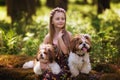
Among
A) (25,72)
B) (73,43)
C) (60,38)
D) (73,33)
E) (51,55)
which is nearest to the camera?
(73,43)

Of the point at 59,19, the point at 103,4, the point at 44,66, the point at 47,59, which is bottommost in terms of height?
the point at 103,4

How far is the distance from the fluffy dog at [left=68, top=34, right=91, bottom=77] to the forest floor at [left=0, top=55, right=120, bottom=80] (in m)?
0.16

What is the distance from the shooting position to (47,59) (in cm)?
827

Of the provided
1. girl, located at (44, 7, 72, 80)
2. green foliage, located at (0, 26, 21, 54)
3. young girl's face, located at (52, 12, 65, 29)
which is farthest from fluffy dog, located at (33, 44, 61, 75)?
green foliage, located at (0, 26, 21, 54)

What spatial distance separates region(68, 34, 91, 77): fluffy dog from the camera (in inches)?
313

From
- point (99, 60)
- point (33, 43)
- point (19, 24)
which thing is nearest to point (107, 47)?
point (99, 60)

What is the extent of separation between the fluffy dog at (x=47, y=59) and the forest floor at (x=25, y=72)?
37 cm

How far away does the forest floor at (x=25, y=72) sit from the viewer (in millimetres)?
8477

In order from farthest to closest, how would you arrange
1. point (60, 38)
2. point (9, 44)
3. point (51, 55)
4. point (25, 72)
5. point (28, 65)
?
point (9, 44)
point (28, 65)
point (25, 72)
point (60, 38)
point (51, 55)

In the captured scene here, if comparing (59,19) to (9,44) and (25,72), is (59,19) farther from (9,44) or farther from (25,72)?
(9,44)

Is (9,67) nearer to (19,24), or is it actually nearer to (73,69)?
(73,69)

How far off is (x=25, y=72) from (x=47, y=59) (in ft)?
2.72

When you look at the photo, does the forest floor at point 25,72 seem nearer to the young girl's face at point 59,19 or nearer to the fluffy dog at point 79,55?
the fluffy dog at point 79,55

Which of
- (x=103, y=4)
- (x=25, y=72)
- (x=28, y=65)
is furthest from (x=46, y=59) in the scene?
(x=103, y=4)
